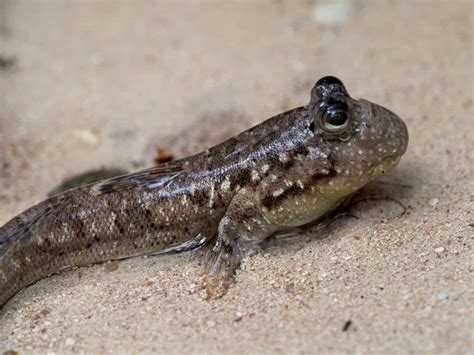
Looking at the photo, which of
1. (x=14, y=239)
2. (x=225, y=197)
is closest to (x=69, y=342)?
(x=14, y=239)

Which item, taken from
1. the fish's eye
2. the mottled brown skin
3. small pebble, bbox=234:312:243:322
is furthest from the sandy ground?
the fish's eye

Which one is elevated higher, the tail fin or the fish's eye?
the fish's eye

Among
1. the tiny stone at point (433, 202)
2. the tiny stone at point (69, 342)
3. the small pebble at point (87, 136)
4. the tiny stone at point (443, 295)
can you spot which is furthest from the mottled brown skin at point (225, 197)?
the small pebble at point (87, 136)

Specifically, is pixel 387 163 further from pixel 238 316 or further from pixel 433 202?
pixel 238 316

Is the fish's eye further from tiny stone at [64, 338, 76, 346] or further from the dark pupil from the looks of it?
tiny stone at [64, 338, 76, 346]

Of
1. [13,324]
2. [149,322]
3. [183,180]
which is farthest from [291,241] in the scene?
[13,324]

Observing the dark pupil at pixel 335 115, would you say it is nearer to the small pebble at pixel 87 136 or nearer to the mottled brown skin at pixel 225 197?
the mottled brown skin at pixel 225 197
